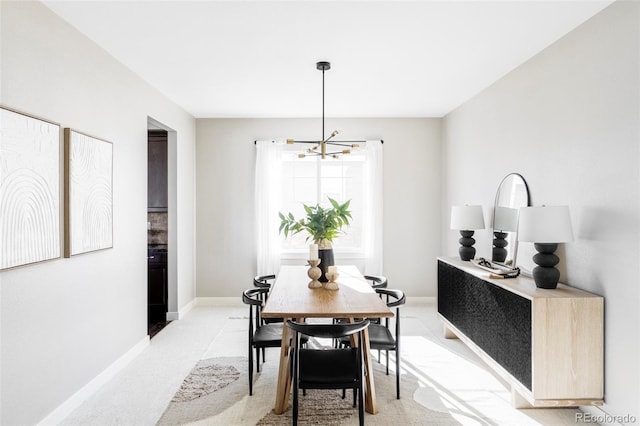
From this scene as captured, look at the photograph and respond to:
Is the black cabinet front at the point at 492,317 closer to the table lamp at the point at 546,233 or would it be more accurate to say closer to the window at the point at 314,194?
the table lamp at the point at 546,233

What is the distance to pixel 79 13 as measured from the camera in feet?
8.59

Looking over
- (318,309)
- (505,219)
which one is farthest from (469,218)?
(318,309)

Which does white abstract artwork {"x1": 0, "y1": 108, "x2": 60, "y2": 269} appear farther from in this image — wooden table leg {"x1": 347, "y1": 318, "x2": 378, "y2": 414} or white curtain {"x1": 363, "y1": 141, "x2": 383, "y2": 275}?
white curtain {"x1": 363, "y1": 141, "x2": 383, "y2": 275}

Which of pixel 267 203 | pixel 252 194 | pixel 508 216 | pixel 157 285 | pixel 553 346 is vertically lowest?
pixel 157 285

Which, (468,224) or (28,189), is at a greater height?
(28,189)

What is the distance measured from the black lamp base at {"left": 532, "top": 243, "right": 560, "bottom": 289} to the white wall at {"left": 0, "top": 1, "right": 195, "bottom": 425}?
10.6 ft

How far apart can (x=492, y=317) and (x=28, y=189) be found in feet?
10.7

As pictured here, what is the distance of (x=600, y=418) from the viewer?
258 centimetres

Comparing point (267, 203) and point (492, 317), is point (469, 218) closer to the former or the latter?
point (492, 317)

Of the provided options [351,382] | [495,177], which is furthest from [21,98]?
[495,177]

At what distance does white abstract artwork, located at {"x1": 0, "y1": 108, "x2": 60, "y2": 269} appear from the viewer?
2.17 m

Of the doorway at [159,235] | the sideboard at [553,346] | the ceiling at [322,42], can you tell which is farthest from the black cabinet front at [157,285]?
the sideboard at [553,346]

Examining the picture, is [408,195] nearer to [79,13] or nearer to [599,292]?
[599,292]

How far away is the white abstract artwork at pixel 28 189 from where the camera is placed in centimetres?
217
